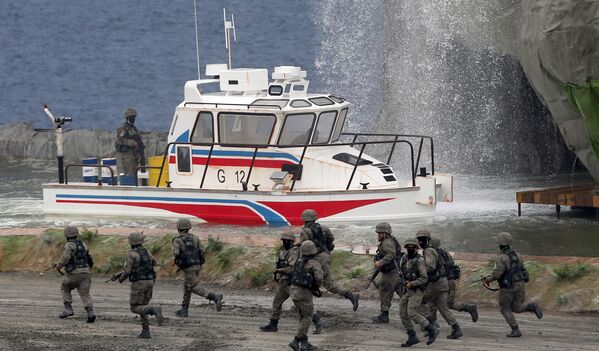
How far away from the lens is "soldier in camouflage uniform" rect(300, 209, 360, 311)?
72.8 ft

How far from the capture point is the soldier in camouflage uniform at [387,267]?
71.7ft

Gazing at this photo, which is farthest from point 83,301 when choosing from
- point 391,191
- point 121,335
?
point 391,191

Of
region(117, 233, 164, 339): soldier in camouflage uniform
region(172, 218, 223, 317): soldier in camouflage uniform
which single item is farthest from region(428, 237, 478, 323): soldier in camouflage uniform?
region(117, 233, 164, 339): soldier in camouflage uniform

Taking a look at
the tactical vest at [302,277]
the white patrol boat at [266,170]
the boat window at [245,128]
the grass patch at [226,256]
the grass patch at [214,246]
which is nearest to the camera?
the tactical vest at [302,277]

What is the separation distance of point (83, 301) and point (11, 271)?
4.91 meters

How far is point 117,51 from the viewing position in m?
60.1

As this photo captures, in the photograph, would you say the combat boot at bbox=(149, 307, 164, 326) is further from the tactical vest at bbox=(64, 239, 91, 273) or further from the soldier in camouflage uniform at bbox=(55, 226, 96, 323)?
the tactical vest at bbox=(64, 239, 91, 273)

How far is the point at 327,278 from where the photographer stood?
881 inches

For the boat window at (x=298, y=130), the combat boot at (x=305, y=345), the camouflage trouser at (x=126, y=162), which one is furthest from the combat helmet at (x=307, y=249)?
the camouflage trouser at (x=126, y=162)

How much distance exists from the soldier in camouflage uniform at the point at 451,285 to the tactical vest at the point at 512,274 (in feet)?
2.24

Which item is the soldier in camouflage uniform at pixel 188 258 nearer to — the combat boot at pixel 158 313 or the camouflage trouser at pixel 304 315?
the combat boot at pixel 158 313

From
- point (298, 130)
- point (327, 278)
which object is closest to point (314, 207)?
point (298, 130)

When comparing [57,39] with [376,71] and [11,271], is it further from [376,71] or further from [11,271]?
[11,271]

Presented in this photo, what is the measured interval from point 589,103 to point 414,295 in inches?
405
